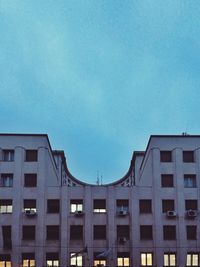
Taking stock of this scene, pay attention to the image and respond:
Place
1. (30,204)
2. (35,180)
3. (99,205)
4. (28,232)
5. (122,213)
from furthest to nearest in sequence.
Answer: (35,180) < (99,205) < (30,204) < (122,213) < (28,232)

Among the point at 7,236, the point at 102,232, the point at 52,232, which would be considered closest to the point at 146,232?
the point at 102,232

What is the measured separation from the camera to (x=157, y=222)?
62.7m

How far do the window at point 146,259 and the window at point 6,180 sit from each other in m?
16.3

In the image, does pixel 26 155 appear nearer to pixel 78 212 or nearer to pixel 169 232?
pixel 78 212

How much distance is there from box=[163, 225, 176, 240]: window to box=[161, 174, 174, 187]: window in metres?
4.69

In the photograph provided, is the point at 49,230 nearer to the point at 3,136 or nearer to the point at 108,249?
the point at 108,249

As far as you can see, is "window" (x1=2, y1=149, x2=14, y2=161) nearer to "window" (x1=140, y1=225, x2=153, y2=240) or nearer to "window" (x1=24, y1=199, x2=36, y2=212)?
"window" (x1=24, y1=199, x2=36, y2=212)

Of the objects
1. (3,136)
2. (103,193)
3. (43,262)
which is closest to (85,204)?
(103,193)

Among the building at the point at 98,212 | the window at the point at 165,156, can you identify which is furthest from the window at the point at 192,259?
the window at the point at 165,156

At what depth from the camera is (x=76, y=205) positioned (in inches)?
2495

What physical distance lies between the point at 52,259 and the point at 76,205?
6.36m

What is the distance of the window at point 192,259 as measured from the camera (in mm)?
61688

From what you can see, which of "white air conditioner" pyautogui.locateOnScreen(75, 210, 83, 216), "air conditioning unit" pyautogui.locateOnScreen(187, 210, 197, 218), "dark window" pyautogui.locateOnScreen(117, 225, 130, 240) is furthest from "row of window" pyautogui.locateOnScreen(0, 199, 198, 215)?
"dark window" pyautogui.locateOnScreen(117, 225, 130, 240)

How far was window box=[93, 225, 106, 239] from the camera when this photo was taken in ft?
205
